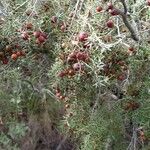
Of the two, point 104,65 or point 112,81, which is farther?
point 112,81

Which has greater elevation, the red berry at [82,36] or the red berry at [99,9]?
the red berry at [99,9]

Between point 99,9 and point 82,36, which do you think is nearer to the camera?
point 82,36

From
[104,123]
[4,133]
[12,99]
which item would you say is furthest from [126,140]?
[4,133]

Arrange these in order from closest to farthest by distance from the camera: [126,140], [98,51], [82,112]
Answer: [98,51], [82,112], [126,140]

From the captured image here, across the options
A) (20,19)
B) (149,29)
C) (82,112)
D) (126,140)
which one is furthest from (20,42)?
(126,140)

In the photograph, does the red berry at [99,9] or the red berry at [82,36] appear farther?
the red berry at [99,9]

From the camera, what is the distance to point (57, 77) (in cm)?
207

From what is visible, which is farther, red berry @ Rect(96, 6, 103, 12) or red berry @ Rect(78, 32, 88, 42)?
red berry @ Rect(96, 6, 103, 12)

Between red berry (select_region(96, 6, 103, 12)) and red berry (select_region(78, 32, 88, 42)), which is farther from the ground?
red berry (select_region(96, 6, 103, 12))

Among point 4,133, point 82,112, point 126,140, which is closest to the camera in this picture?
point 82,112

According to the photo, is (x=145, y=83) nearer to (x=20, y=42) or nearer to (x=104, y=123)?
(x=104, y=123)

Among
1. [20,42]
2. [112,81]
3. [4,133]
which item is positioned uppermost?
[20,42]

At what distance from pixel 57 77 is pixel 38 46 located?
0.28 metres

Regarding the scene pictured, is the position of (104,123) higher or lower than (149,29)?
lower
